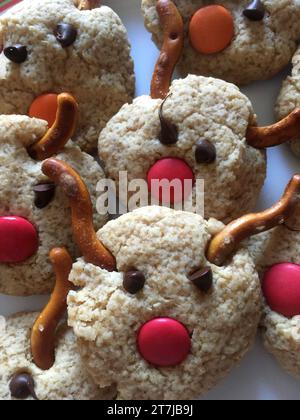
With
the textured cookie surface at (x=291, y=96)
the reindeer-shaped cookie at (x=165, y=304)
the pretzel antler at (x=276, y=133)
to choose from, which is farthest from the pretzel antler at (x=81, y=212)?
the textured cookie surface at (x=291, y=96)

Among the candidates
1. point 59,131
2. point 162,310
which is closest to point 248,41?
point 59,131

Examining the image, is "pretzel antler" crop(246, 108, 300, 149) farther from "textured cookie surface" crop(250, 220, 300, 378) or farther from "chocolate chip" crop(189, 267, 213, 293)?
"chocolate chip" crop(189, 267, 213, 293)

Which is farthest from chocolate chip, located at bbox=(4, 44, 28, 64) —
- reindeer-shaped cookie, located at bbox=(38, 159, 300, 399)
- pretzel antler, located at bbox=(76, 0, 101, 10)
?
reindeer-shaped cookie, located at bbox=(38, 159, 300, 399)

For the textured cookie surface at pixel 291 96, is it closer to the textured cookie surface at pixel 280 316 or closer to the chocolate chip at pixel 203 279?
the textured cookie surface at pixel 280 316

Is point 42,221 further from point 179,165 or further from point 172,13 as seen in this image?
point 172,13

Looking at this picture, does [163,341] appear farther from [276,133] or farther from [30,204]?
[276,133]
